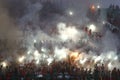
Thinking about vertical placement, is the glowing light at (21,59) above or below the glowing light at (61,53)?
below

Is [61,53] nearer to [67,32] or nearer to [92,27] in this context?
[67,32]

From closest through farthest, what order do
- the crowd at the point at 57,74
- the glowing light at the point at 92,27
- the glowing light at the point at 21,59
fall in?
1. the crowd at the point at 57,74
2. the glowing light at the point at 21,59
3. the glowing light at the point at 92,27

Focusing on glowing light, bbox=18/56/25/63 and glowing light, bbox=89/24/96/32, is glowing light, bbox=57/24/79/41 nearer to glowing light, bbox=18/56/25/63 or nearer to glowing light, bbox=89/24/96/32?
glowing light, bbox=89/24/96/32

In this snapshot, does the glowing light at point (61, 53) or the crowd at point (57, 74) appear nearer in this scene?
the crowd at point (57, 74)

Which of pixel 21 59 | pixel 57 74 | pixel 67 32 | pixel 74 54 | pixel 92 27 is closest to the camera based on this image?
pixel 57 74

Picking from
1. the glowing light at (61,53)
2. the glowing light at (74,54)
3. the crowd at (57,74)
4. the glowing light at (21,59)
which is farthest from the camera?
the glowing light at (74,54)

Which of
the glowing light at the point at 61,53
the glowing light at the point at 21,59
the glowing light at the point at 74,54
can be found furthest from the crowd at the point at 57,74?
the glowing light at the point at 74,54

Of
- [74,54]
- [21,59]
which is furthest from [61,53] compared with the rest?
[21,59]

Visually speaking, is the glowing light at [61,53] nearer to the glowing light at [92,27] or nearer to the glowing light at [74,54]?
the glowing light at [74,54]

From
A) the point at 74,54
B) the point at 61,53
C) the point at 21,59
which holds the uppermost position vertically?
the point at 61,53

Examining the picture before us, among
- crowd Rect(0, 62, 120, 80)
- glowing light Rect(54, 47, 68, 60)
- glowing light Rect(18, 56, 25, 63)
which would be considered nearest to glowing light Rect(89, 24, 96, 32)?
glowing light Rect(54, 47, 68, 60)

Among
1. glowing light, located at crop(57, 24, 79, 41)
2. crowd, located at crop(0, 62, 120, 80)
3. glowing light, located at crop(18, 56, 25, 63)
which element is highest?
glowing light, located at crop(57, 24, 79, 41)

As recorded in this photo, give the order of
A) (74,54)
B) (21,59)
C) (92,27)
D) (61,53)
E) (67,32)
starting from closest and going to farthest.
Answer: (21,59)
(61,53)
(74,54)
(67,32)
(92,27)

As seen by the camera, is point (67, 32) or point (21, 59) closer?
point (21, 59)
